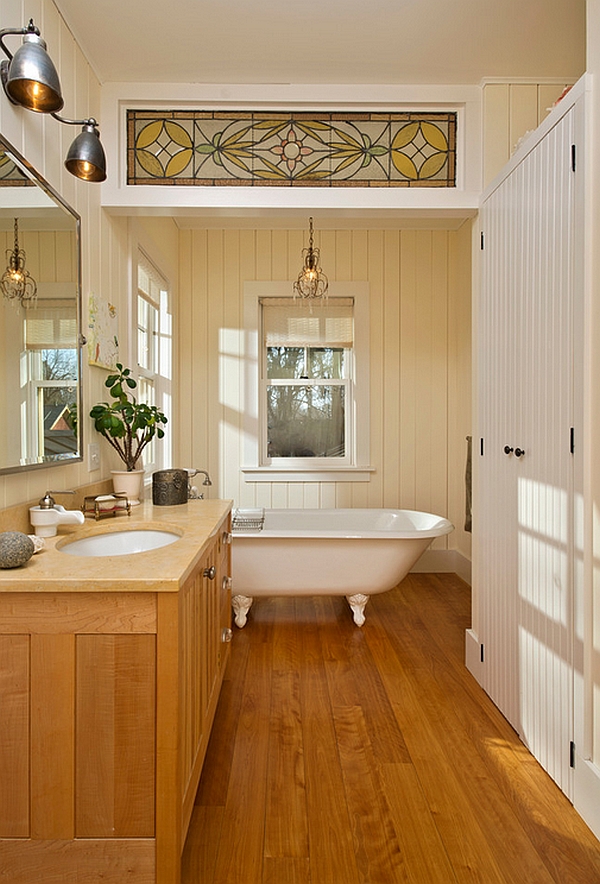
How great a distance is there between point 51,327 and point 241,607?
1990mm

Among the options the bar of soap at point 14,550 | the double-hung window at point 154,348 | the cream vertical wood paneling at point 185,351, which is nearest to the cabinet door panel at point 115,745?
the bar of soap at point 14,550

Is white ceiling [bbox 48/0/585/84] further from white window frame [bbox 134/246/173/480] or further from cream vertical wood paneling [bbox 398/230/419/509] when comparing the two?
cream vertical wood paneling [bbox 398/230/419/509]

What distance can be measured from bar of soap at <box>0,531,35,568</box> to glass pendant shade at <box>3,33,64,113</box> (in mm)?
1223

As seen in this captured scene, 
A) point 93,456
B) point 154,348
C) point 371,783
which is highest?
point 154,348

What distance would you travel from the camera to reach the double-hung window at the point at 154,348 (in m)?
3.62

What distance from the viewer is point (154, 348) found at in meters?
3.99

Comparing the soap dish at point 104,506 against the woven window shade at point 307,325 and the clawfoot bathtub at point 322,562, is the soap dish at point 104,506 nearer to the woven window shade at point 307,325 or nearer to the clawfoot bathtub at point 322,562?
the clawfoot bathtub at point 322,562

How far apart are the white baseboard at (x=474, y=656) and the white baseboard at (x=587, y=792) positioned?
0.84 m

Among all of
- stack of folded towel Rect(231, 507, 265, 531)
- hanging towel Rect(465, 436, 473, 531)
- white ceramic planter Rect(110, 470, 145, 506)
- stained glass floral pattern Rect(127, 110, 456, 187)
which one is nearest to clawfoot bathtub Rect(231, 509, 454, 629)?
stack of folded towel Rect(231, 507, 265, 531)

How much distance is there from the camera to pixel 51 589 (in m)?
1.30

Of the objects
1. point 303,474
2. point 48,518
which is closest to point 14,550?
point 48,518

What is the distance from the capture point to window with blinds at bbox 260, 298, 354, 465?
4656 millimetres

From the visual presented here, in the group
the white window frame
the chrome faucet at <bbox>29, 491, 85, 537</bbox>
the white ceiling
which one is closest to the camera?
the chrome faucet at <bbox>29, 491, 85, 537</bbox>

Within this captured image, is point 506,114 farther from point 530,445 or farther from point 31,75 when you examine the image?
point 31,75
